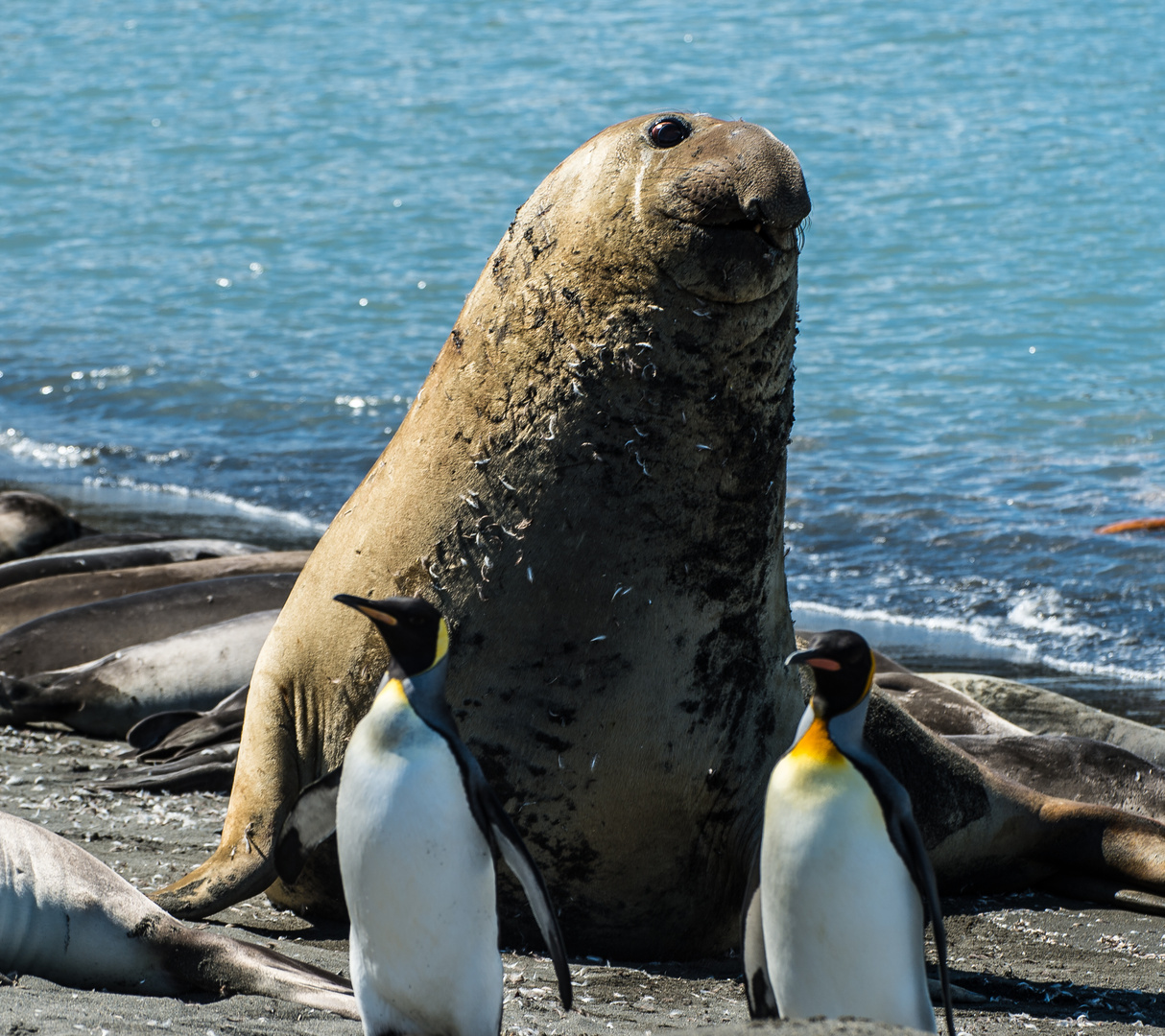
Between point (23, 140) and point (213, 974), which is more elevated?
point (23, 140)

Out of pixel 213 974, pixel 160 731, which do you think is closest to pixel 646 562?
pixel 213 974

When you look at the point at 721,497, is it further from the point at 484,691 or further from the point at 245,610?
the point at 245,610

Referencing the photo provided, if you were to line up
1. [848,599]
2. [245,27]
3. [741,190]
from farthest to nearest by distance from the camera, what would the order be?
[245,27] → [848,599] → [741,190]

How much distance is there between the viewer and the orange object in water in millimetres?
9836

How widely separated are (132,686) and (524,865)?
372 cm

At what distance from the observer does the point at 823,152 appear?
79.5ft

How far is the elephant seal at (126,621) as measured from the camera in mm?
6402

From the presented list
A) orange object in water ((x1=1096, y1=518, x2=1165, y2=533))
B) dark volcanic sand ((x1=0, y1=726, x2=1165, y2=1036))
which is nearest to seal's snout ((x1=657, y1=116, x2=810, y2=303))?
dark volcanic sand ((x1=0, y1=726, x2=1165, y2=1036))

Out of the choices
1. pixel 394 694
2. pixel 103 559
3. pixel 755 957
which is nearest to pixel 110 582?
pixel 103 559

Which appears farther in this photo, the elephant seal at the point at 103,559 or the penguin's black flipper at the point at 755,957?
the elephant seal at the point at 103,559

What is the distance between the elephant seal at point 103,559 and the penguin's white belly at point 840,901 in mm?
5268

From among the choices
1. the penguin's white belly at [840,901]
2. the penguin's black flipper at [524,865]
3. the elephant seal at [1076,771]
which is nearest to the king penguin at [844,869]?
the penguin's white belly at [840,901]

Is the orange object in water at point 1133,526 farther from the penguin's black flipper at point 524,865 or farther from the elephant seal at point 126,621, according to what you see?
the penguin's black flipper at point 524,865

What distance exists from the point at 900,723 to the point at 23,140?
28.8m
